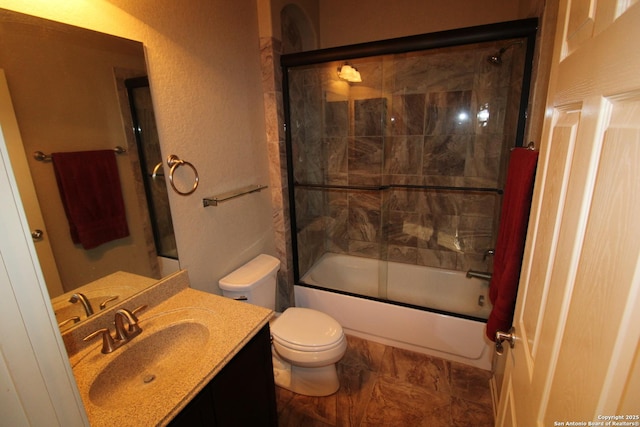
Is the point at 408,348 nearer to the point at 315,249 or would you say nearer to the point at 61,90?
the point at 315,249

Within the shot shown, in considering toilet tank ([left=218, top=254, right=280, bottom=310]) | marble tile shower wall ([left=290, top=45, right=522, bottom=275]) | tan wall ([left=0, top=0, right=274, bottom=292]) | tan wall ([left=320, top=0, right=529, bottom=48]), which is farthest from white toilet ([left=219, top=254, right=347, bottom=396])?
tan wall ([left=320, top=0, right=529, bottom=48])

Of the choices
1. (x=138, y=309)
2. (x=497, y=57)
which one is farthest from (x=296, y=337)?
(x=497, y=57)

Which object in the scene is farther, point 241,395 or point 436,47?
point 436,47

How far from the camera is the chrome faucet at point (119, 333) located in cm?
102

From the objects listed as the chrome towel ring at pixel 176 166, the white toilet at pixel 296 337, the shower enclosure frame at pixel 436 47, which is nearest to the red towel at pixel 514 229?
the shower enclosure frame at pixel 436 47

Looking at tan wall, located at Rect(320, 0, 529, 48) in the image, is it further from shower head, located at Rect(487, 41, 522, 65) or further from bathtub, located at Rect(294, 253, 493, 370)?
bathtub, located at Rect(294, 253, 493, 370)

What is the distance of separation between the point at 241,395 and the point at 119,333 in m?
0.51

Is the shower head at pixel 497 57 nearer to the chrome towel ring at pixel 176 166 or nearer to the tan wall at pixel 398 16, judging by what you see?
the tan wall at pixel 398 16

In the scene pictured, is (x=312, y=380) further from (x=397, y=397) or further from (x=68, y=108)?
(x=68, y=108)

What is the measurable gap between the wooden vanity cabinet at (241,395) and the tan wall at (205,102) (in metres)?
0.60

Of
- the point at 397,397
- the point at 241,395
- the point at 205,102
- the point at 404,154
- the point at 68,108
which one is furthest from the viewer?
the point at 404,154

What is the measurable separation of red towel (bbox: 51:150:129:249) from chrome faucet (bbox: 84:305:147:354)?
11.6 inches

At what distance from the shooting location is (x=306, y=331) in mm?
1733

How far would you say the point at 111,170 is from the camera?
1170 millimetres
